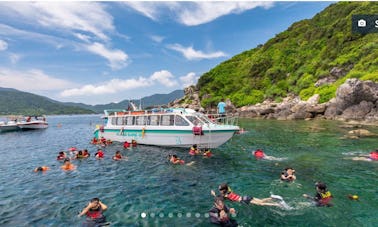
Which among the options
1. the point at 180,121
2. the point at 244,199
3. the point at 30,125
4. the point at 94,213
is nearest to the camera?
the point at 94,213

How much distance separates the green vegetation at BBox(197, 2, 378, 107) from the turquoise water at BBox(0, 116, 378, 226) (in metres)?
40.8

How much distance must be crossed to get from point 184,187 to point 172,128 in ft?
31.3

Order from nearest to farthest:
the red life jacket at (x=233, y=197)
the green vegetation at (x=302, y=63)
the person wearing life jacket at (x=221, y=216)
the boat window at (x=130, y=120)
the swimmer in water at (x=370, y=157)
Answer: the person wearing life jacket at (x=221, y=216) < the red life jacket at (x=233, y=197) < the swimmer in water at (x=370, y=157) < the boat window at (x=130, y=120) < the green vegetation at (x=302, y=63)

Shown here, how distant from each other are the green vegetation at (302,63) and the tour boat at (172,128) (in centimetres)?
4081

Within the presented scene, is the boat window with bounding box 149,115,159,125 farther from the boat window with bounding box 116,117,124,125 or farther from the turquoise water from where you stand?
the boat window with bounding box 116,117,124,125

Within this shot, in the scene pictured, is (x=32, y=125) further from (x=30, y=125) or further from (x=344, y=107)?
(x=344, y=107)

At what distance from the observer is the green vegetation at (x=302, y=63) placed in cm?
5925

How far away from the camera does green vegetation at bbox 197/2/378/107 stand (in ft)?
194

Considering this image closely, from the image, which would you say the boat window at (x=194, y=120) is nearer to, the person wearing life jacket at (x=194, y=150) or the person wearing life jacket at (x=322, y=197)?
the person wearing life jacket at (x=194, y=150)

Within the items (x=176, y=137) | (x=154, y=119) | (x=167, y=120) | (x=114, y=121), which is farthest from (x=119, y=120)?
(x=176, y=137)

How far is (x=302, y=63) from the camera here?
8056 cm

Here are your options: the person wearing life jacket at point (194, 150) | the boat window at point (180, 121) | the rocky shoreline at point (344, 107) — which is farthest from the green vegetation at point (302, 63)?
the person wearing life jacket at point (194, 150)

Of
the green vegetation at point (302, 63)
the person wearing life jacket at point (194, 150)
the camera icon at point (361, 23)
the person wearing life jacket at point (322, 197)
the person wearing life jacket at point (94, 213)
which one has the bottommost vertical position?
the person wearing life jacket at point (94, 213)

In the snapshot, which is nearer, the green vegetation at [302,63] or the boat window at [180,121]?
the boat window at [180,121]
